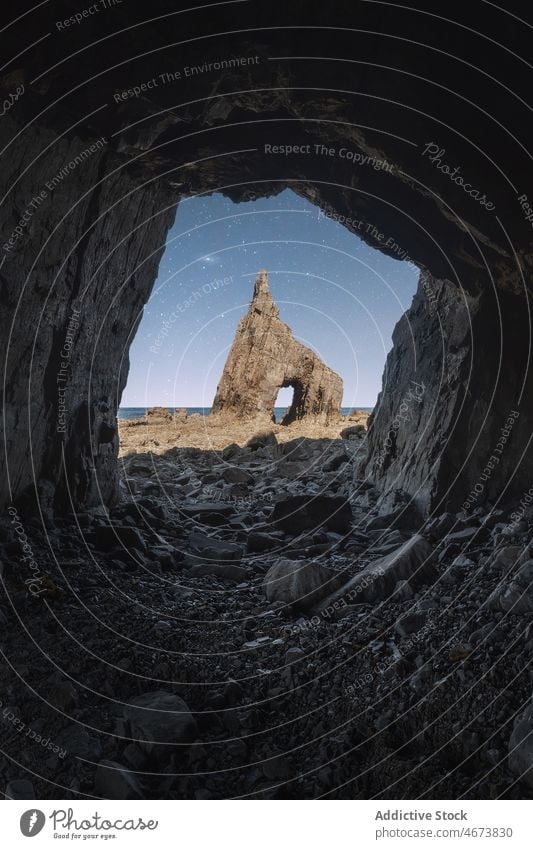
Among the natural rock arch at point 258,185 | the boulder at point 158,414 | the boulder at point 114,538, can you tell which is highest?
the natural rock arch at point 258,185

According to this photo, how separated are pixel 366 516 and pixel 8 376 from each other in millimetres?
8182

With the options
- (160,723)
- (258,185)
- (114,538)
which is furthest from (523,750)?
(258,185)

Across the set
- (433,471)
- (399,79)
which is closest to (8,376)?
(399,79)

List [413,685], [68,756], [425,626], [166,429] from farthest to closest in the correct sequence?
1. [166,429]
2. [425,626]
3. [413,685]
4. [68,756]

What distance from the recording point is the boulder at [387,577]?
5.82m

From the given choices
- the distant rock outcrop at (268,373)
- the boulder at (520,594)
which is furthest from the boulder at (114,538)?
the distant rock outcrop at (268,373)

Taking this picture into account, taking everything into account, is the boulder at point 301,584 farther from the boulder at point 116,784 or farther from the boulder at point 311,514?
the boulder at point 116,784

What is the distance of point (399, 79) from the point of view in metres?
5.96

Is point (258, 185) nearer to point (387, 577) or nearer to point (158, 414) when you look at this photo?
point (387, 577)

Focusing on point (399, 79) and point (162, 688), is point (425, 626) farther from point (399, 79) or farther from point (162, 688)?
point (399, 79)

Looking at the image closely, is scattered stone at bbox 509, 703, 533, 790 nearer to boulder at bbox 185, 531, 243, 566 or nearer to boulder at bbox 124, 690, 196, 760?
boulder at bbox 124, 690, 196, 760

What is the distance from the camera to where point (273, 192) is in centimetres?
1148

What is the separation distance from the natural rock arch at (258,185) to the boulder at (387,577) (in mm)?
2467

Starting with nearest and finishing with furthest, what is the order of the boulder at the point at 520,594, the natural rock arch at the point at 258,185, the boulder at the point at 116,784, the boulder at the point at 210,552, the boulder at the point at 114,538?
the boulder at the point at 116,784, the boulder at the point at 520,594, the natural rock arch at the point at 258,185, the boulder at the point at 114,538, the boulder at the point at 210,552
